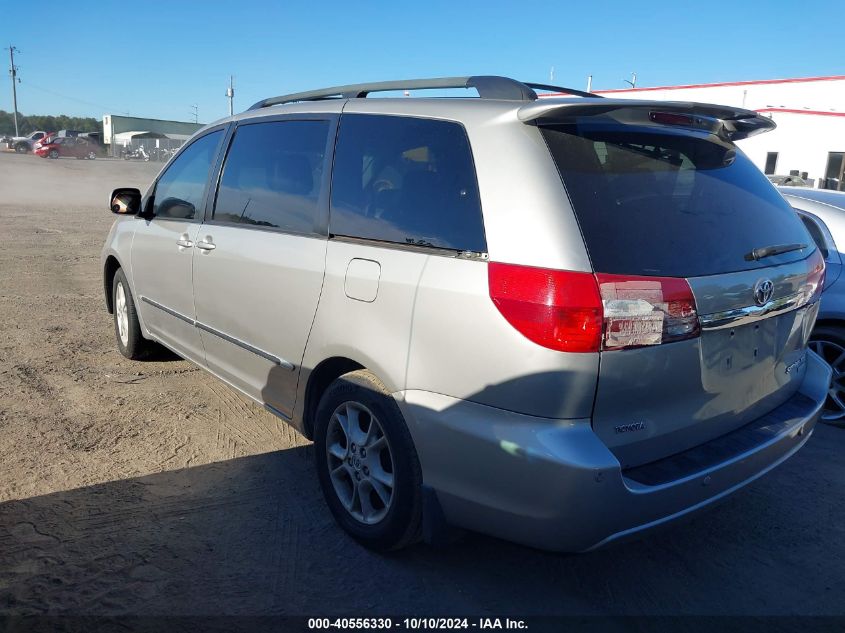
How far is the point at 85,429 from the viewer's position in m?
4.14

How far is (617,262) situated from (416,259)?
765 millimetres

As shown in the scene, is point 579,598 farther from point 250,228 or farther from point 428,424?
point 250,228

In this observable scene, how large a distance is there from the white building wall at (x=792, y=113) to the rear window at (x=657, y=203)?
23.2 m

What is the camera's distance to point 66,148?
4925cm

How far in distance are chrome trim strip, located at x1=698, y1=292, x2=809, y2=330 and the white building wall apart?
23179 millimetres

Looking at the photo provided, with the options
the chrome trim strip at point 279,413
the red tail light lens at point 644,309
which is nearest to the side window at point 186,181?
the chrome trim strip at point 279,413

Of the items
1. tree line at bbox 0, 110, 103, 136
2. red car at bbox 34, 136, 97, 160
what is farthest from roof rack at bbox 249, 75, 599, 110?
tree line at bbox 0, 110, 103, 136

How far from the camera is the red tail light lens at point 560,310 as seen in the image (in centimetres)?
224

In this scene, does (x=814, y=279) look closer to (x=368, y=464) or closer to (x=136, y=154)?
(x=368, y=464)

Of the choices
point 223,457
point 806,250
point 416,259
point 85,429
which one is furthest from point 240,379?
point 806,250

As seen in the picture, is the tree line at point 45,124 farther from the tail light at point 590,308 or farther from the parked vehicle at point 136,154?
the tail light at point 590,308

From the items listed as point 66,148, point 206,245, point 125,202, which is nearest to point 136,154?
point 66,148

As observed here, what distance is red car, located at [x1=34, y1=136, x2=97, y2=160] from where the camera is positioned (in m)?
48.0

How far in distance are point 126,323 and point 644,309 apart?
4.36 meters
